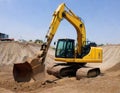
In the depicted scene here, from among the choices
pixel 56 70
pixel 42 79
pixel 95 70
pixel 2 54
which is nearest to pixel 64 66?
pixel 56 70

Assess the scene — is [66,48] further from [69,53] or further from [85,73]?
[85,73]

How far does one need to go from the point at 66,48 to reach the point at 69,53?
0.35 m

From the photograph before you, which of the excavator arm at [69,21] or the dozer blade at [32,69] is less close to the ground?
the excavator arm at [69,21]

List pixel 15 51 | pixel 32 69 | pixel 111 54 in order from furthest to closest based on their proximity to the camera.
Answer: pixel 111 54 < pixel 15 51 < pixel 32 69

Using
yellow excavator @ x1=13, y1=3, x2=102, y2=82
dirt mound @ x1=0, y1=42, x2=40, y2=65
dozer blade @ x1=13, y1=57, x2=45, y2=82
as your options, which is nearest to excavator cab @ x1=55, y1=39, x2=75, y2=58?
yellow excavator @ x1=13, y1=3, x2=102, y2=82

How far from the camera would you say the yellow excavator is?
620 inches

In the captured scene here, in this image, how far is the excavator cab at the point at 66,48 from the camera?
17.8 metres

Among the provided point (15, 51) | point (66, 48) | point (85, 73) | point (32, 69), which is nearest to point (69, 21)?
point (66, 48)

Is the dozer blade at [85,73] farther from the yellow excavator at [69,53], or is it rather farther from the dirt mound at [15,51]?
the dirt mound at [15,51]

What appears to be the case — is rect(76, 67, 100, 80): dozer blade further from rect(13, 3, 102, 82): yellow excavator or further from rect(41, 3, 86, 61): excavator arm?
rect(41, 3, 86, 61): excavator arm

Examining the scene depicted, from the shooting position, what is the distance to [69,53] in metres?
17.9

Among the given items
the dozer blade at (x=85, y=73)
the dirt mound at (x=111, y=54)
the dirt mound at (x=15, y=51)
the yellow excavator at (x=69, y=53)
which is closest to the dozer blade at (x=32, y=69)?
the yellow excavator at (x=69, y=53)

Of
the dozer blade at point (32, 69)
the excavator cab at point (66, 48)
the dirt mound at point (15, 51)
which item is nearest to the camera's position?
the dozer blade at point (32, 69)

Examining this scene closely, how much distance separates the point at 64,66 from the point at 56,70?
0.64m
